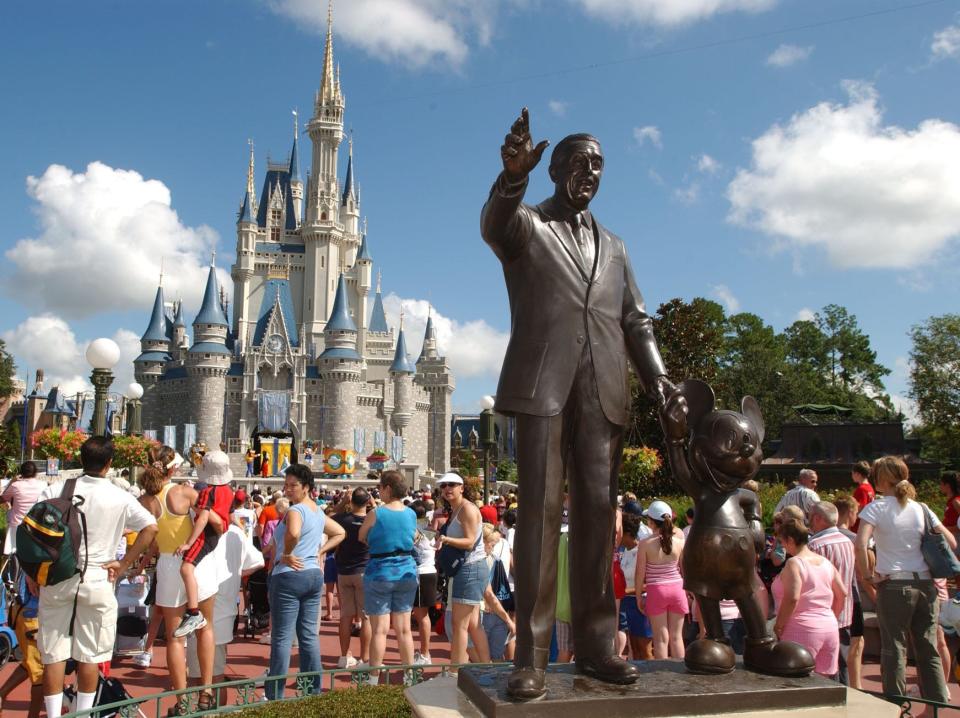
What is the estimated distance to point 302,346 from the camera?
225 ft

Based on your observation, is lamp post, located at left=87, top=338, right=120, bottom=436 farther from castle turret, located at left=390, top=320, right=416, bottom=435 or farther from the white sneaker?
castle turret, located at left=390, top=320, right=416, bottom=435

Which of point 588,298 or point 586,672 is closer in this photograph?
point 586,672

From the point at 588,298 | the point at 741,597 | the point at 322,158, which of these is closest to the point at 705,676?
the point at 741,597

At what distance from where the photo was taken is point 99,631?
4.23 metres

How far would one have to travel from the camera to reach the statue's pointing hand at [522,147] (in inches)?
121

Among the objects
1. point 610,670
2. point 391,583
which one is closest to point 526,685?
point 610,670

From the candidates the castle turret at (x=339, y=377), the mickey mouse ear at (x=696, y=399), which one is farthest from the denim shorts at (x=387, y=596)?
the castle turret at (x=339, y=377)

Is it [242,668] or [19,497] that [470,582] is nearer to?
[242,668]

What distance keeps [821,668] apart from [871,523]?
99 centimetres

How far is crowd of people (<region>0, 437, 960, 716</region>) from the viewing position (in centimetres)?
434

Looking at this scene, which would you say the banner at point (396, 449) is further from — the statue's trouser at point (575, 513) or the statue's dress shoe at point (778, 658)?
the statue's dress shoe at point (778, 658)

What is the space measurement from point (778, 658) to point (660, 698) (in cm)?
64

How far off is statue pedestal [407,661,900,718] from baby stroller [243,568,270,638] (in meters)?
5.34

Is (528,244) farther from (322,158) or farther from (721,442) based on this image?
(322,158)
